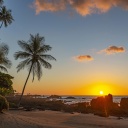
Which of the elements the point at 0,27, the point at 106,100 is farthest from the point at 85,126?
the point at 106,100

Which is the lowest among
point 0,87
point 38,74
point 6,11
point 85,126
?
point 85,126

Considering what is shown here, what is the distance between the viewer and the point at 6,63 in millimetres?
36656

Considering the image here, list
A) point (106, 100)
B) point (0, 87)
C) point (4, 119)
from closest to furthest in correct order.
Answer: point (4, 119) → point (0, 87) → point (106, 100)

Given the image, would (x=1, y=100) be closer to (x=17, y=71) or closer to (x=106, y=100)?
(x=17, y=71)

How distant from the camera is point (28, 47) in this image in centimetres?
4512

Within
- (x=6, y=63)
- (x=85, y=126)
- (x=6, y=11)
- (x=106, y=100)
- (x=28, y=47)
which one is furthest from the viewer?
(x=106, y=100)

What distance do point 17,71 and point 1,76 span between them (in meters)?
13.3

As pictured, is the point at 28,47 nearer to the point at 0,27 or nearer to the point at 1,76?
the point at 0,27

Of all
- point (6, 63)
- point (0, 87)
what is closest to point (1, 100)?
point (0, 87)

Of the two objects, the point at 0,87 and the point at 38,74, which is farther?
the point at 38,74

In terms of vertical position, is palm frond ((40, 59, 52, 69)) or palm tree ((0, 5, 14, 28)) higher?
palm tree ((0, 5, 14, 28))

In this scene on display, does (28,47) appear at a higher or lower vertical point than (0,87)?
higher

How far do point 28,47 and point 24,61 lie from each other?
2.53 metres

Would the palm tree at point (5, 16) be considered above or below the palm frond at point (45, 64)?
above
